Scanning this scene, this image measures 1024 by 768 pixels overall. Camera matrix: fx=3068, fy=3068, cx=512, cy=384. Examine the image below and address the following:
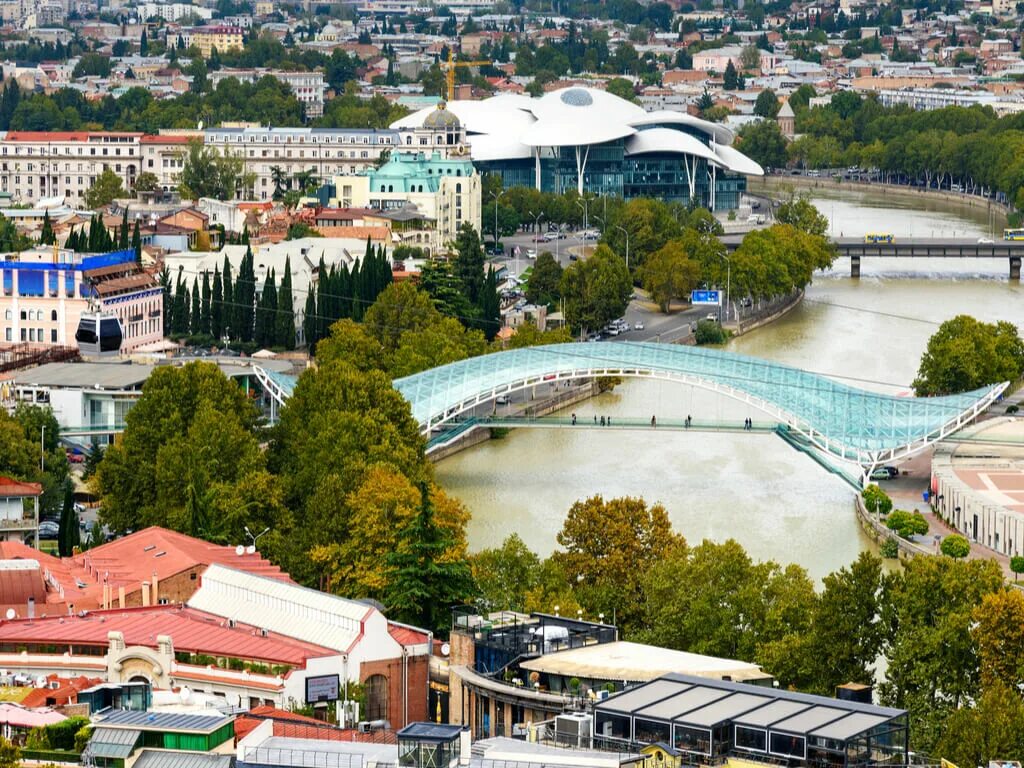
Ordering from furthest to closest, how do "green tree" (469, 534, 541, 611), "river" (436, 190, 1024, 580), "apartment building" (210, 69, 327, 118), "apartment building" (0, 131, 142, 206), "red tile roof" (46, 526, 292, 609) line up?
"apartment building" (210, 69, 327, 118) < "apartment building" (0, 131, 142, 206) < "river" (436, 190, 1024, 580) < "green tree" (469, 534, 541, 611) < "red tile roof" (46, 526, 292, 609)

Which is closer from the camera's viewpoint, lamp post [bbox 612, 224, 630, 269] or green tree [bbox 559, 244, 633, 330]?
green tree [bbox 559, 244, 633, 330]

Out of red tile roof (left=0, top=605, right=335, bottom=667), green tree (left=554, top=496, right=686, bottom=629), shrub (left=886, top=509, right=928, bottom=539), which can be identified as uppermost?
red tile roof (left=0, top=605, right=335, bottom=667)

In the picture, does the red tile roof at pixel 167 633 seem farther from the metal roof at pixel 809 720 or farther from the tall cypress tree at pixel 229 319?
the tall cypress tree at pixel 229 319

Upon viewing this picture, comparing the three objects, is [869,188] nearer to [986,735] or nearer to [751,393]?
[751,393]

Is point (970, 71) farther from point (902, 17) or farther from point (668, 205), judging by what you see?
point (668, 205)

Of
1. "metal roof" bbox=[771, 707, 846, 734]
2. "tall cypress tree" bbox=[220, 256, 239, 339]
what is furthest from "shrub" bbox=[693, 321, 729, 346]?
"metal roof" bbox=[771, 707, 846, 734]

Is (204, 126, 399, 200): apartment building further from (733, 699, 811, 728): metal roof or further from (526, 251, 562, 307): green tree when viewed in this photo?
(733, 699, 811, 728): metal roof

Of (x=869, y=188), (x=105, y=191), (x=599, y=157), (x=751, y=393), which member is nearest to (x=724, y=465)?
(x=751, y=393)
